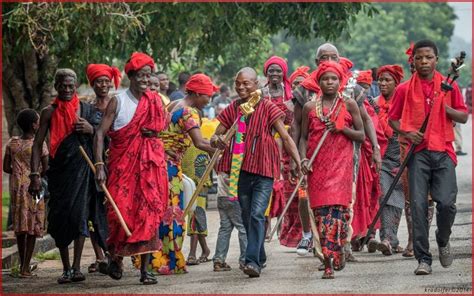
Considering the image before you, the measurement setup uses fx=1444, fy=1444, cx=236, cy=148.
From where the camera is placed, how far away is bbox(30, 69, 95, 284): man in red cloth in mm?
12945

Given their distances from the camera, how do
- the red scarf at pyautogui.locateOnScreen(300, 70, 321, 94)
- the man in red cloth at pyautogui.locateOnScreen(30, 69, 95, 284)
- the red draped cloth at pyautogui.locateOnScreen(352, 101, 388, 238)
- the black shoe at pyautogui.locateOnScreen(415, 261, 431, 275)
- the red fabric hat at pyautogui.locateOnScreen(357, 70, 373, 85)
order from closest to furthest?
the black shoe at pyautogui.locateOnScreen(415, 261, 431, 275), the man in red cloth at pyautogui.locateOnScreen(30, 69, 95, 284), the red scarf at pyautogui.locateOnScreen(300, 70, 321, 94), the red draped cloth at pyautogui.locateOnScreen(352, 101, 388, 238), the red fabric hat at pyautogui.locateOnScreen(357, 70, 373, 85)

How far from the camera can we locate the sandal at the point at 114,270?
12.6 meters

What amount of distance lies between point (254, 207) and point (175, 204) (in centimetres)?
115

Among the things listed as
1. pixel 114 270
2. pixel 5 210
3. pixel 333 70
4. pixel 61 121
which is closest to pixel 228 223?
pixel 114 270

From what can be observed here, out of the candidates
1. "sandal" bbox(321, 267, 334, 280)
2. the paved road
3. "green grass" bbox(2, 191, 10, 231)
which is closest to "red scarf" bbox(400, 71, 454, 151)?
the paved road

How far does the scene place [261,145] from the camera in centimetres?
1266

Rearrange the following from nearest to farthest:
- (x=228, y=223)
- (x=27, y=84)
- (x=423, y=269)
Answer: (x=423, y=269)
(x=228, y=223)
(x=27, y=84)

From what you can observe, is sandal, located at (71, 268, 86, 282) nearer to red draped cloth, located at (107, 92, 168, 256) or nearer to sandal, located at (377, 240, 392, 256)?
red draped cloth, located at (107, 92, 168, 256)

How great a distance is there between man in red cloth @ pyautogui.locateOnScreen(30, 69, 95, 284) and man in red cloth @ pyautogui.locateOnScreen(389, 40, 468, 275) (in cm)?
291

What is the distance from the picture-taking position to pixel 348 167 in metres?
12.4

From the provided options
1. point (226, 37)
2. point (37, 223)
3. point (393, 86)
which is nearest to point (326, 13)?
point (226, 37)

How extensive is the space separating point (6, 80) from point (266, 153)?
661 cm

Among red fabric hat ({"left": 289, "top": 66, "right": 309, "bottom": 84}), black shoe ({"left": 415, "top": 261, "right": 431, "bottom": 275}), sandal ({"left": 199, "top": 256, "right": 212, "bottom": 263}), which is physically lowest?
sandal ({"left": 199, "top": 256, "right": 212, "bottom": 263})

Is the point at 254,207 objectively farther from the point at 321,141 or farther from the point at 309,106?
the point at 309,106
